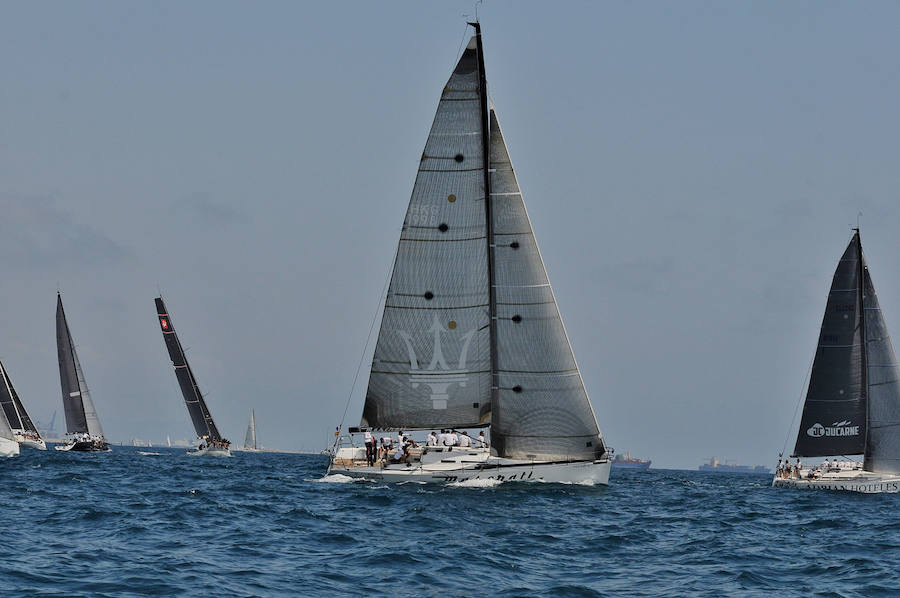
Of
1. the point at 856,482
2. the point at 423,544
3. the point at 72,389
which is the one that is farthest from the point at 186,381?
the point at 423,544

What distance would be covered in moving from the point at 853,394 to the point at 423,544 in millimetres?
34142

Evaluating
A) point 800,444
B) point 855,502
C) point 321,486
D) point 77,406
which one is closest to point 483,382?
point 321,486

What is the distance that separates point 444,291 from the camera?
36.8m

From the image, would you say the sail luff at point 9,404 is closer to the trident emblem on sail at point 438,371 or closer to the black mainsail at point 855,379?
the trident emblem on sail at point 438,371

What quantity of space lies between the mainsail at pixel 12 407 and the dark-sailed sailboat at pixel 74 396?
13.7 ft

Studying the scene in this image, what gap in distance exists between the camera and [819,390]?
51.5m

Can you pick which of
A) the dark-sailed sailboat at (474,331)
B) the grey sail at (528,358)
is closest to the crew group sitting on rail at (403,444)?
the dark-sailed sailboat at (474,331)

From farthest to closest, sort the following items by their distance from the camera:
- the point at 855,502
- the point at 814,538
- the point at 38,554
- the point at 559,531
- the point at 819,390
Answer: the point at 819,390 < the point at 855,502 < the point at 814,538 < the point at 559,531 < the point at 38,554

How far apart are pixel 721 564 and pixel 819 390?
32224mm

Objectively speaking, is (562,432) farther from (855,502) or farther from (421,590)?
(421,590)

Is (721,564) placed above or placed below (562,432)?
below

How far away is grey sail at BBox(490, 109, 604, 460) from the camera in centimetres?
3569

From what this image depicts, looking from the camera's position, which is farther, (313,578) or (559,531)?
(559,531)

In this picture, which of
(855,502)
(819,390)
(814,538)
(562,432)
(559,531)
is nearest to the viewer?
(559,531)
